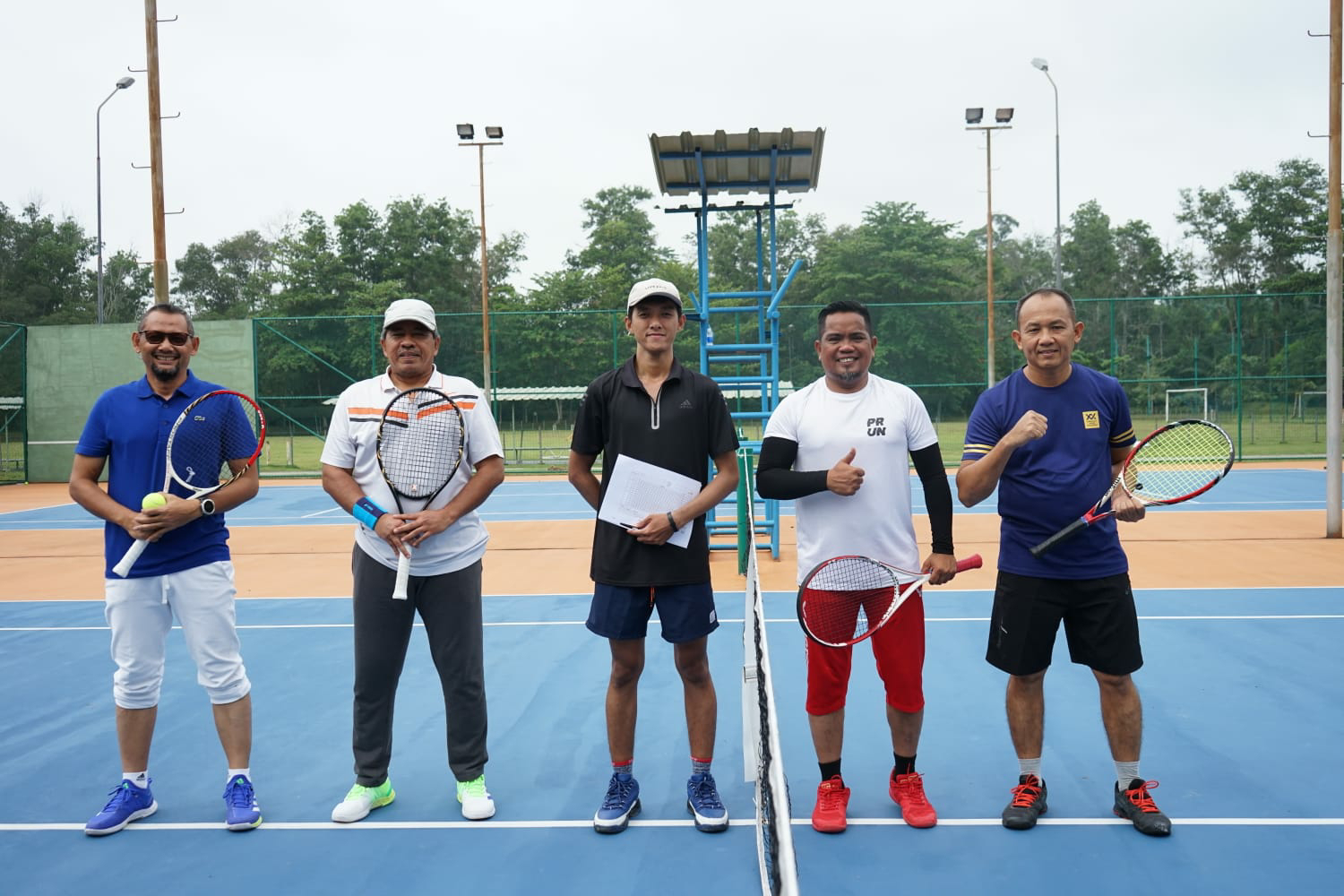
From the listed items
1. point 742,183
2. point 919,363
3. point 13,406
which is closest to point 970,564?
point 742,183

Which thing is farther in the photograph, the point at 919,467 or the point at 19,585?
the point at 19,585

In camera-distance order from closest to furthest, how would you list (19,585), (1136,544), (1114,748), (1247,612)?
(1114,748)
(1247,612)
(19,585)
(1136,544)

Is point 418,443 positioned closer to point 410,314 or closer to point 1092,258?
point 410,314

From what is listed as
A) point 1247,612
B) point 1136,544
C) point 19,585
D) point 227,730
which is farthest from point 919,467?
point 19,585

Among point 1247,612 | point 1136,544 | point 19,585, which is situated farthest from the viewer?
point 1136,544

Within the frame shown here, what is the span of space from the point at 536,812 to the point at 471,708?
46cm

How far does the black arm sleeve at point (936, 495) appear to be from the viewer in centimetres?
350

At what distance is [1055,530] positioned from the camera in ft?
11.6

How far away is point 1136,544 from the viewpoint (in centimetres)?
1001

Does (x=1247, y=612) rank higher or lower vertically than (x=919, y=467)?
lower

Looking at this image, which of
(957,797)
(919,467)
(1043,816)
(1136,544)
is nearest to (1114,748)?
(1043,816)

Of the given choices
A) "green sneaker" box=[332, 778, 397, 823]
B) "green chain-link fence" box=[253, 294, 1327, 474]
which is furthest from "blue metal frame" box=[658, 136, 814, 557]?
"green chain-link fence" box=[253, 294, 1327, 474]

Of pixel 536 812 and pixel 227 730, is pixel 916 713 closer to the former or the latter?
pixel 536 812

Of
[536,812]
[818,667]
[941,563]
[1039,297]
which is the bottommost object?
[536,812]
